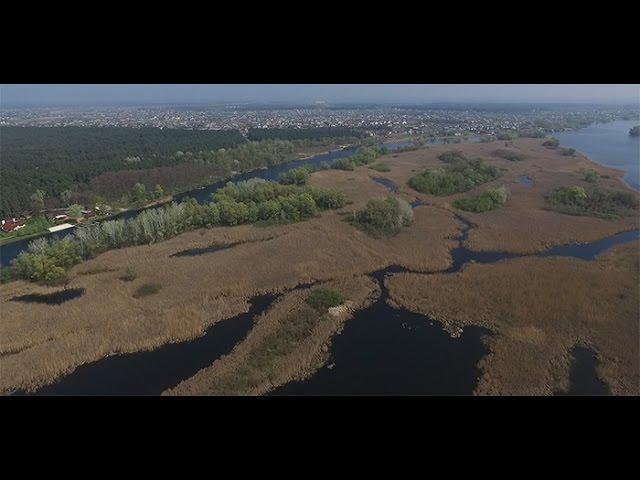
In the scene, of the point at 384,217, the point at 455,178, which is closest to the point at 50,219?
the point at 384,217

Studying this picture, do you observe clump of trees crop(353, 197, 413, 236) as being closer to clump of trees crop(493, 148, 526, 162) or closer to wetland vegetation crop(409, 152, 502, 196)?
wetland vegetation crop(409, 152, 502, 196)

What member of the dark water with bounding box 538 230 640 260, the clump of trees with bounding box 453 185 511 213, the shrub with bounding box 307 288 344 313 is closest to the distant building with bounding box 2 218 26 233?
the shrub with bounding box 307 288 344 313

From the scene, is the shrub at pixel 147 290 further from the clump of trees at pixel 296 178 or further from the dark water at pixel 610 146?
the dark water at pixel 610 146

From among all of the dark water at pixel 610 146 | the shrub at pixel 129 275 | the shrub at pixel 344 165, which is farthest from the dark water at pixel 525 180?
the shrub at pixel 129 275

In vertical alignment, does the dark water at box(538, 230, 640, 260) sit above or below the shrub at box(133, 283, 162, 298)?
below

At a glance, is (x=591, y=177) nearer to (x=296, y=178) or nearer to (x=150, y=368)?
(x=296, y=178)

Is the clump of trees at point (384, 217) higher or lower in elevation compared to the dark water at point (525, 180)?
higher

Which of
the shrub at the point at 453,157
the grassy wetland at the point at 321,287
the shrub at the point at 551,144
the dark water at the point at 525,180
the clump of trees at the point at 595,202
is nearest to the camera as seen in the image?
the grassy wetland at the point at 321,287
